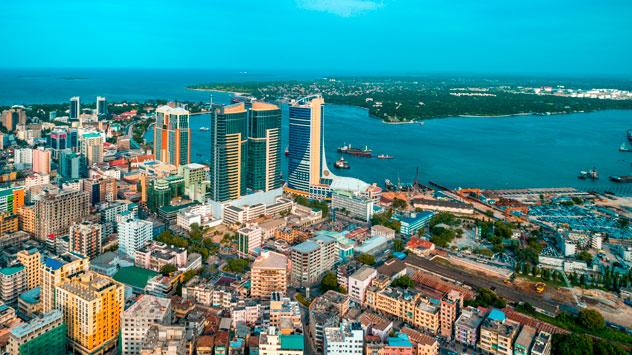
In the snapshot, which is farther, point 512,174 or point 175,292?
point 512,174

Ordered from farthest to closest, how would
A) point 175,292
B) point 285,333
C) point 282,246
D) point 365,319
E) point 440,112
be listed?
point 440,112 → point 282,246 → point 175,292 → point 365,319 → point 285,333

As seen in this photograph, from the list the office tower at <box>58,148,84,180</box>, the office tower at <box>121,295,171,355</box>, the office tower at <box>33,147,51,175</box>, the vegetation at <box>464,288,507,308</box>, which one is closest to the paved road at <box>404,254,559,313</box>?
the vegetation at <box>464,288,507,308</box>

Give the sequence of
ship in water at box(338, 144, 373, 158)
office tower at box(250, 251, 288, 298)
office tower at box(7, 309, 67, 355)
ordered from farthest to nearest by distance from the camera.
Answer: ship in water at box(338, 144, 373, 158) → office tower at box(250, 251, 288, 298) → office tower at box(7, 309, 67, 355)

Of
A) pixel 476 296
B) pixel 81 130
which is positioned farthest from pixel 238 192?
pixel 81 130

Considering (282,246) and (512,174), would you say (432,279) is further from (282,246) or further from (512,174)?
(512,174)

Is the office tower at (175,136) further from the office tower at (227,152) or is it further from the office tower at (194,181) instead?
the office tower at (227,152)

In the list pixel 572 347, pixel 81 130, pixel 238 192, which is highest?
pixel 81 130

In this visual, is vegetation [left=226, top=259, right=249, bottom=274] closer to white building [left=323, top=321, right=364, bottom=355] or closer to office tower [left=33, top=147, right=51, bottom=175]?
white building [left=323, top=321, right=364, bottom=355]

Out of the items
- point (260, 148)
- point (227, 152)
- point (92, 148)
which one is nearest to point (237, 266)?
point (227, 152)
